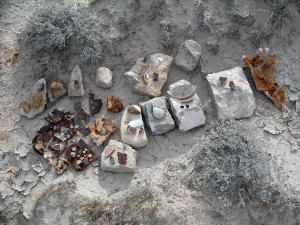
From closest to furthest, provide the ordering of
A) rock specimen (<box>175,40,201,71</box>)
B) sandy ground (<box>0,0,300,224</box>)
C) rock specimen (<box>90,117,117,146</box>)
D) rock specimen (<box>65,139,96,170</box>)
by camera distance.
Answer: sandy ground (<box>0,0,300,224</box>) → rock specimen (<box>65,139,96,170</box>) → rock specimen (<box>90,117,117,146</box>) → rock specimen (<box>175,40,201,71</box>)

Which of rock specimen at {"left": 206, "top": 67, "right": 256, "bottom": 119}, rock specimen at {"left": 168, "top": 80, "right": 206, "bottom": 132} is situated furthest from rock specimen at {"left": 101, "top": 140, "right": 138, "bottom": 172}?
rock specimen at {"left": 206, "top": 67, "right": 256, "bottom": 119}

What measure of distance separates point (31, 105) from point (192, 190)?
7.54ft

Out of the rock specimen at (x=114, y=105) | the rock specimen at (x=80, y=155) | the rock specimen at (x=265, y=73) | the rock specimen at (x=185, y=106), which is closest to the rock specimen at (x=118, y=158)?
the rock specimen at (x=80, y=155)

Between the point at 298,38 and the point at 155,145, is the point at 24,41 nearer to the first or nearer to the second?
the point at 155,145

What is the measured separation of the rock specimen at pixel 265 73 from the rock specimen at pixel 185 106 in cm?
85

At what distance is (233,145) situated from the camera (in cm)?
381

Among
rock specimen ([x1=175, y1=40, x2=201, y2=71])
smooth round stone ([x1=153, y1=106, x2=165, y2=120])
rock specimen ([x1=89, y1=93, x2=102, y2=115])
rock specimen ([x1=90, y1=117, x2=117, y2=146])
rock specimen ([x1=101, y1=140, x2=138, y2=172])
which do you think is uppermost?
rock specimen ([x1=175, y1=40, x2=201, y2=71])

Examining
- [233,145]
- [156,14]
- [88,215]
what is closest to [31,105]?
[88,215]

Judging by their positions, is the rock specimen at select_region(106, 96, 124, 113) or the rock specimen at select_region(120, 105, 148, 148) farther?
the rock specimen at select_region(106, 96, 124, 113)

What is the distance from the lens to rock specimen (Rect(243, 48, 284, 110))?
430 centimetres

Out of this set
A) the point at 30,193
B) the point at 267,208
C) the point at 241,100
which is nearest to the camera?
the point at 267,208

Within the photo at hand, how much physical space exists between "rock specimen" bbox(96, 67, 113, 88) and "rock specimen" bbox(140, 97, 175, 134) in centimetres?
60

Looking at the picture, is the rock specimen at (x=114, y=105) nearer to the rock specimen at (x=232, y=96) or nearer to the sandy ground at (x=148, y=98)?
the sandy ground at (x=148, y=98)

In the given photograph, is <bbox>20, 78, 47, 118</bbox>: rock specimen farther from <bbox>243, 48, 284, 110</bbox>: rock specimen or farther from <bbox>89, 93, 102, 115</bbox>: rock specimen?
<bbox>243, 48, 284, 110</bbox>: rock specimen
